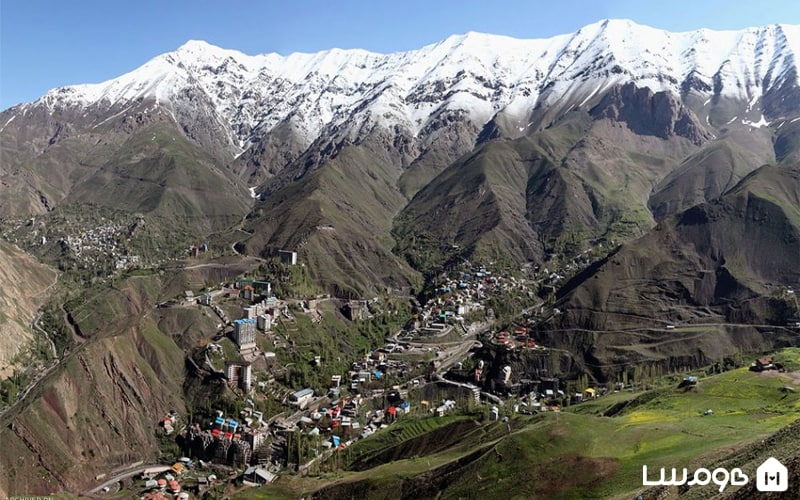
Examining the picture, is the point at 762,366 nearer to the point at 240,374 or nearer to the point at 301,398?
the point at 301,398

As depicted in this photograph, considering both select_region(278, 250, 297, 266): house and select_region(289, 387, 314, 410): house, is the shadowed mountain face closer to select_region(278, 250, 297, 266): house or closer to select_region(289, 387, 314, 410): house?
select_region(289, 387, 314, 410): house

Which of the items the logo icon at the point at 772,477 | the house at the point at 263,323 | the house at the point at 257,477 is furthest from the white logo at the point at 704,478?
the house at the point at 263,323

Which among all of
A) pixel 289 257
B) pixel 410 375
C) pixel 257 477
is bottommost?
pixel 257 477

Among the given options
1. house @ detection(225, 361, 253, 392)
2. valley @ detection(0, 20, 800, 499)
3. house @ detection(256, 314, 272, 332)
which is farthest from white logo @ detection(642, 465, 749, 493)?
house @ detection(256, 314, 272, 332)

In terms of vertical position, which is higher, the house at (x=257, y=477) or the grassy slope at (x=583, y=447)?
the grassy slope at (x=583, y=447)

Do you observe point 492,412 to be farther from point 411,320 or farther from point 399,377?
point 411,320

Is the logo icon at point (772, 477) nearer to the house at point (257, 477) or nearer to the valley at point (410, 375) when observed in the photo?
the valley at point (410, 375)

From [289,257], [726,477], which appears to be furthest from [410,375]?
[726,477]

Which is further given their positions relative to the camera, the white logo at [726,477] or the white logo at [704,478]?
the white logo at [704,478]
